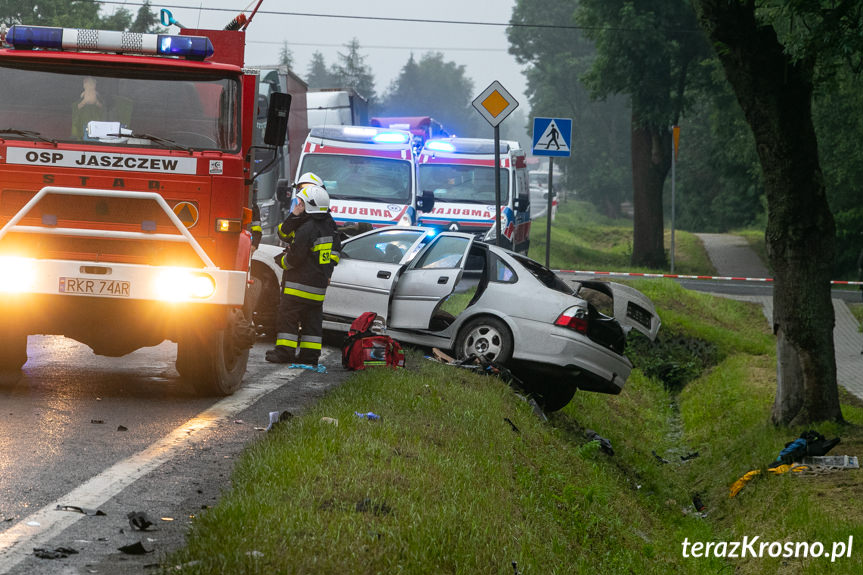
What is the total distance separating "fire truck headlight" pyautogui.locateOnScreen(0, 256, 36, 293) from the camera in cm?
859

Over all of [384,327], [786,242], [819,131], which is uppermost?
[819,131]

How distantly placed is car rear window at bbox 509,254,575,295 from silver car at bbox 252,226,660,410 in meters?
0.02

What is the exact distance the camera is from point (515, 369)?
12734 millimetres

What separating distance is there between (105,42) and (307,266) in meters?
3.20

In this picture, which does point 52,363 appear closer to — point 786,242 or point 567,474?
point 567,474

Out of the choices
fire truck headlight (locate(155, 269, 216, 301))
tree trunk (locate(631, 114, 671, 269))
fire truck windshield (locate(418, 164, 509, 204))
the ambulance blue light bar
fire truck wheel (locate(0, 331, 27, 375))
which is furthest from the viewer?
tree trunk (locate(631, 114, 671, 269))

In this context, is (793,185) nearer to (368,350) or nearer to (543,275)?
(543,275)

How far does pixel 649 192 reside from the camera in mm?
36531

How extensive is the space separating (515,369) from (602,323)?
40.7 inches

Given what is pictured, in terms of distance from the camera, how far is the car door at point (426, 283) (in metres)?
12.6

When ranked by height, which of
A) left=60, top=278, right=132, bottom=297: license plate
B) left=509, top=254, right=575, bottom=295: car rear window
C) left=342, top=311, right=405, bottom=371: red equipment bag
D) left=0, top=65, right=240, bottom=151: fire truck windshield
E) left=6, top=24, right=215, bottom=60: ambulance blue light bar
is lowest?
left=342, top=311, right=405, bottom=371: red equipment bag

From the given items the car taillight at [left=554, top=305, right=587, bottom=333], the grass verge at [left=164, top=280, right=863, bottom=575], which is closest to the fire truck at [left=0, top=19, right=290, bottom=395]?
the grass verge at [left=164, top=280, right=863, bottom=575]

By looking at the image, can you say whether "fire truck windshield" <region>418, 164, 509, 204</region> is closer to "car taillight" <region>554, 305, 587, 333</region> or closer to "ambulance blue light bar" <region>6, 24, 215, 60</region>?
"car taillight" <region>554, 305, 587, 333</region>

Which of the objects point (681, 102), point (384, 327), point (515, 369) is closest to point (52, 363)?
point (384, 327)
